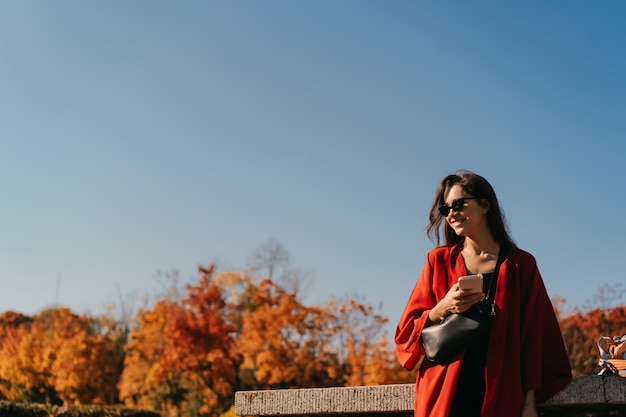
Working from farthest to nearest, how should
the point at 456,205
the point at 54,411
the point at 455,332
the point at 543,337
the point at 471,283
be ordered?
the point at 54,411
the point at 456,205
the point at 543,337
the point at 455,332
the point at 471,283

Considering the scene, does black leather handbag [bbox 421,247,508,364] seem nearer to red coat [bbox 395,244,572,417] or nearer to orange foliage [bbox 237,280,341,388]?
red coat [bbox 395,244,572,417]

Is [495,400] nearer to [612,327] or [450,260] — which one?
[450,260]

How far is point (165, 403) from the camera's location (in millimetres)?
26922

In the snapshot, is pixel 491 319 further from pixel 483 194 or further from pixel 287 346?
pixel 287 346

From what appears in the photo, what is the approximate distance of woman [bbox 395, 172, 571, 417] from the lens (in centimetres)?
299

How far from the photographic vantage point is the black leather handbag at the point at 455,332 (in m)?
3.02

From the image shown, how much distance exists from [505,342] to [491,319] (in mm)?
114

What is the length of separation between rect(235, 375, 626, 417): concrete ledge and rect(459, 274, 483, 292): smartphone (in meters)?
0.91

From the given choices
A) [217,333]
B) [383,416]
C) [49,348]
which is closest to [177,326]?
[217,333]

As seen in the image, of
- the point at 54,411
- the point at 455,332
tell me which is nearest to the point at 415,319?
the point at 455,332

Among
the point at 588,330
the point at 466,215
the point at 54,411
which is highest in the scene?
the point at 588,330

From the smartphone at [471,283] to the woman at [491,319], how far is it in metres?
0.02

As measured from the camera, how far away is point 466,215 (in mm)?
3299

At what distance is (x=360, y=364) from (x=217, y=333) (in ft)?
16.0
